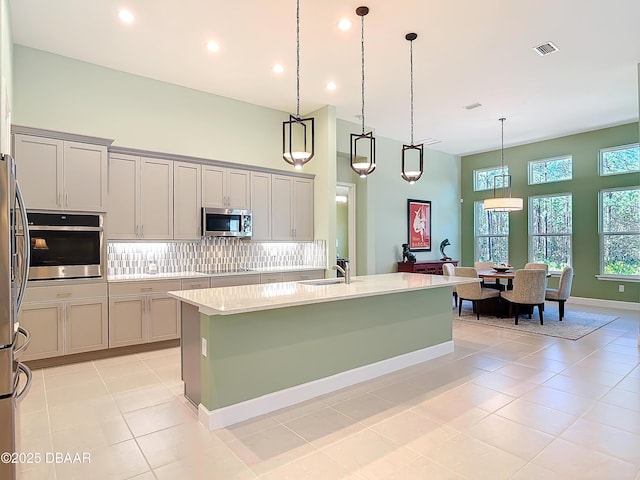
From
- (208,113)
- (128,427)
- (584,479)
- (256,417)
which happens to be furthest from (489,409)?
(208,113)

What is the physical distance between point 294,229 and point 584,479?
4740 mm

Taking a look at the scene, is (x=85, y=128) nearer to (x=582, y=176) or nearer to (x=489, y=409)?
(x=489, y=409)

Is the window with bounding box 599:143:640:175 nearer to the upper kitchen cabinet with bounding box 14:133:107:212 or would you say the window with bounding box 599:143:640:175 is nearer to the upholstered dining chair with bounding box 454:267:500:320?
the upholstered dining chair with bounding box 454:267:500:320

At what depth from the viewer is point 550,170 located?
325 inches

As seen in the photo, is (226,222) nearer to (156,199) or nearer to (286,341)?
(156,199)

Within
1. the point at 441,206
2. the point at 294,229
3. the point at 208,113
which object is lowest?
the point at 294,229

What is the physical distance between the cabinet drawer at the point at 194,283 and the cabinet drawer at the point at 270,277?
81cm

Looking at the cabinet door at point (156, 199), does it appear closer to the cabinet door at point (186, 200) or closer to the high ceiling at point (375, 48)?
the cabinet door at point (186, 200)

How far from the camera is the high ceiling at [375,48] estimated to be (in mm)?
3615

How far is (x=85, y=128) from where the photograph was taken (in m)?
4.60

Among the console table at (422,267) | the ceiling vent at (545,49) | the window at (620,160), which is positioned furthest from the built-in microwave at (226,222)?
the window at (620,160)

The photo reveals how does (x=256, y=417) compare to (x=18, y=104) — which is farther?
(x=18, y=104)

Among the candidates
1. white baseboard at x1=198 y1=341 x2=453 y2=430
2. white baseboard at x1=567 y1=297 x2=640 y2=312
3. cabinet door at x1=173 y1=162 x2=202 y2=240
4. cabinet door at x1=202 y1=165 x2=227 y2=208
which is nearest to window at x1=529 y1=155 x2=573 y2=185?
white baseboard at x1=567 y1=297 x2=640 y2=312

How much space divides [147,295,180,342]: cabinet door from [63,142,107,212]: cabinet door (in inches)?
48.7
